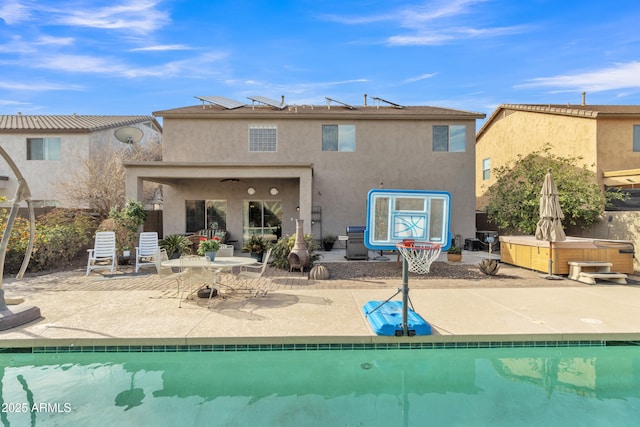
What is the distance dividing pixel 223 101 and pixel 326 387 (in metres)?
13.7

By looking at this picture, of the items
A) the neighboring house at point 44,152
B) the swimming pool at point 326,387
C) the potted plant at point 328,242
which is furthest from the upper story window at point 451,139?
the neighboring house at point 44,152

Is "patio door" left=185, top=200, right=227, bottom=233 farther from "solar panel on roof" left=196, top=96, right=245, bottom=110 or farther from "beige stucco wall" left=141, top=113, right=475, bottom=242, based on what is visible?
"solar panel on roof" left=196, top=96, right=245, bottom=110

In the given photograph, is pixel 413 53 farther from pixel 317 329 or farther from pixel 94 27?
pixel 317 329

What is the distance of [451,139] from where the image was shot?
49.0 feet

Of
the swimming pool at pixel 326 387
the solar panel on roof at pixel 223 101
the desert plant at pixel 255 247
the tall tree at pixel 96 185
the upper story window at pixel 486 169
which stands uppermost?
the solar panel on roof at pixel 223 101

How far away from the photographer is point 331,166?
581 inches

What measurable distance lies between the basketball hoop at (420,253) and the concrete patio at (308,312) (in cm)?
73

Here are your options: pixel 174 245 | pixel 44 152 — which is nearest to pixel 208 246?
pixel 174 245

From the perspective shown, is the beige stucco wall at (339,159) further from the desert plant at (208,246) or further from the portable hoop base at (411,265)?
the portable hoop base at (411,265)

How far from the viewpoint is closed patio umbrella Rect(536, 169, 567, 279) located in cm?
863

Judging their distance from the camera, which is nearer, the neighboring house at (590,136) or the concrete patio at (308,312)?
the concrete patio at (308,312)

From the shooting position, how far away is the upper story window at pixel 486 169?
66.0ft

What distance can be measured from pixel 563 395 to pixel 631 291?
17.4ft

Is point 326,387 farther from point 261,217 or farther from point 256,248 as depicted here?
point 261,217
